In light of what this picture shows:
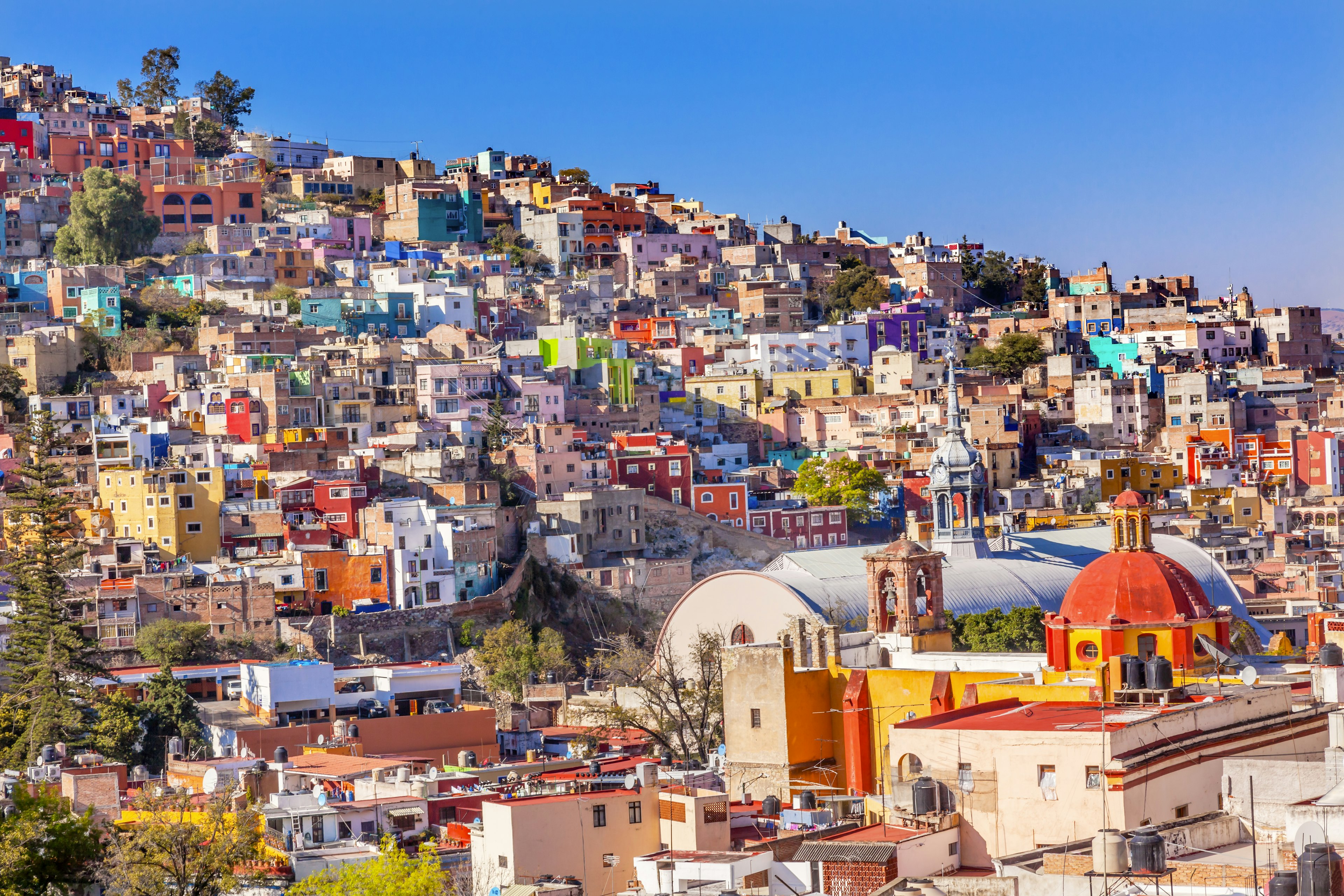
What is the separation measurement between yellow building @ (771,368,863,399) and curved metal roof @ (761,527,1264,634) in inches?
765

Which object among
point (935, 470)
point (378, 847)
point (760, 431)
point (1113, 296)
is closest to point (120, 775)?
point (378, 847)

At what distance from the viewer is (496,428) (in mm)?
55281

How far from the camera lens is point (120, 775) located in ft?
91.7

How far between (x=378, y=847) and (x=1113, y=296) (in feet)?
187

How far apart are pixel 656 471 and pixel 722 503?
201cm

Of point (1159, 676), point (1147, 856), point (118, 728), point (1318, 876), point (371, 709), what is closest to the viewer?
point (1318, 876)

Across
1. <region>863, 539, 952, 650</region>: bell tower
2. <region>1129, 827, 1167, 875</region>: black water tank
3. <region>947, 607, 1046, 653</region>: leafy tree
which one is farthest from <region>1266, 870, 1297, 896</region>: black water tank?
<region>947, 607, 1046, 653</region>: leafy tree

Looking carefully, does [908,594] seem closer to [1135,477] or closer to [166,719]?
[166,719]

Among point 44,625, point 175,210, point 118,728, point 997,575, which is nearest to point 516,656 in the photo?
point 997,575

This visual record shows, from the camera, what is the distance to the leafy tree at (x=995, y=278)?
8062cm

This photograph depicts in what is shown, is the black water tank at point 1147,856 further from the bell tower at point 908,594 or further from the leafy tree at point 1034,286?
the leafy tree at point 1034,286

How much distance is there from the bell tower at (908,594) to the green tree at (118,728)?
474 inches

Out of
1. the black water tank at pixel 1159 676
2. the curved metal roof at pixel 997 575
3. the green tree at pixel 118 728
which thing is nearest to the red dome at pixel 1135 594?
the black water tank at pixel 1159 676

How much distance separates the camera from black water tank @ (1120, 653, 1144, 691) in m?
21.0
